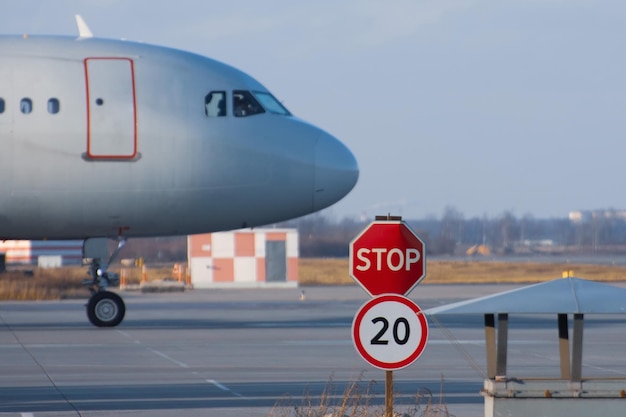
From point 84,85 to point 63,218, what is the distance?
2.68 m

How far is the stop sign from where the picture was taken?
12.1m

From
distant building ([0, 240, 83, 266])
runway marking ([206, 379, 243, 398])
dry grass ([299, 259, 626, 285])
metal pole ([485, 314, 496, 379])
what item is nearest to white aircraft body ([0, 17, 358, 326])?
runway marking ([206, 379, 243, 398])

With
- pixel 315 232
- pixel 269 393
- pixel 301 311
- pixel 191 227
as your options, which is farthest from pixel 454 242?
pixel 269 393

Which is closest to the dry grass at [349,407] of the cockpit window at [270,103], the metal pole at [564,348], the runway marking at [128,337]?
the metal pole at [564,348]

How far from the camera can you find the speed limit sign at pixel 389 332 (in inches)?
401

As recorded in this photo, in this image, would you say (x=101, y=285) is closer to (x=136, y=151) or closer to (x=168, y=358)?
(x=136, y=151)

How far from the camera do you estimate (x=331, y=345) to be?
22.2 metres

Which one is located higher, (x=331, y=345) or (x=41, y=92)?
(x=41, y=92)

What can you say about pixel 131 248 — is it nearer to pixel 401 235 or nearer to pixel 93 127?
pixel 93 127

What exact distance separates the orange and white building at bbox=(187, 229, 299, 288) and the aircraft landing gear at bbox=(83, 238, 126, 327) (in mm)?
26472

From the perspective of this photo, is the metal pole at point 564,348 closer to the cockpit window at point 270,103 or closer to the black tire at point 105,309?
the cockpit window at point 270,103

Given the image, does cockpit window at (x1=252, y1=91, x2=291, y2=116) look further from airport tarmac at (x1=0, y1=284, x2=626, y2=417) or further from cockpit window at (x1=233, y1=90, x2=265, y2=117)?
airport tarmac at (x1=0, y1=284, x2=626, y2=417)

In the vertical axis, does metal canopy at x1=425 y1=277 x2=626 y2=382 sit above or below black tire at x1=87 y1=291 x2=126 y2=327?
above

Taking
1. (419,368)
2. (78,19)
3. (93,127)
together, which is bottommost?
(419,368)
